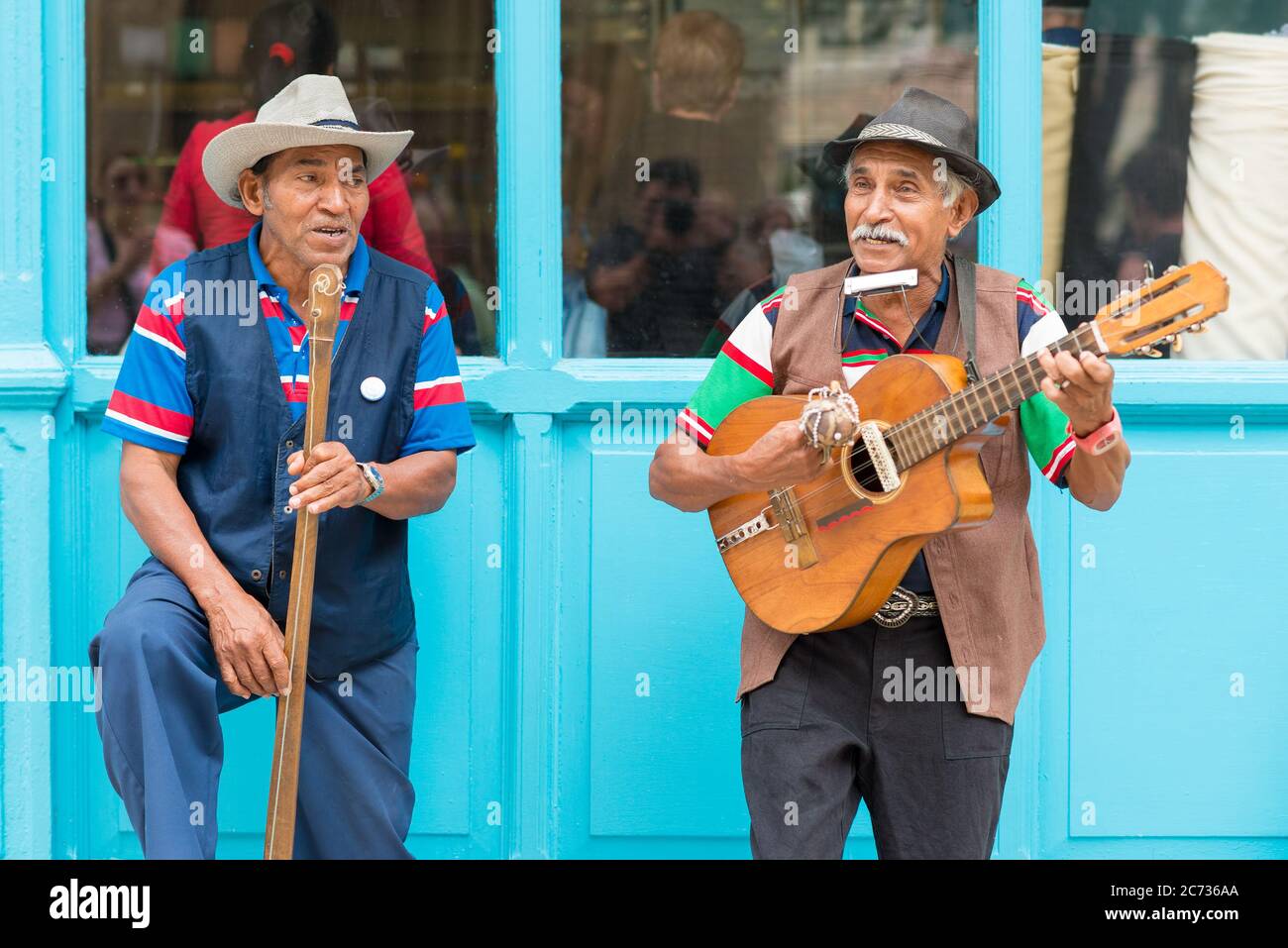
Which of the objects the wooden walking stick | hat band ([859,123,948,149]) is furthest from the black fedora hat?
the wooden walking stick

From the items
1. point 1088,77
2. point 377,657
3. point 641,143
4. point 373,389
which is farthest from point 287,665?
point 1088,77

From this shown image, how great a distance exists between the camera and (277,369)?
11.7 ft

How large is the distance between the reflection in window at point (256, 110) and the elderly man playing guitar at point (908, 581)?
4.33 ft

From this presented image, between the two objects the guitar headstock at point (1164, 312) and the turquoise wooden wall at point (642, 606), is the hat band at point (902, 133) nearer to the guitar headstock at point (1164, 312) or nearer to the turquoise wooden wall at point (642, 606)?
the guitar headstock at point (1164, 312)

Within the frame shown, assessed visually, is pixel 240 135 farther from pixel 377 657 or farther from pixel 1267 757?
pixel 1267 757

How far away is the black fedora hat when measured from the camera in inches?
128

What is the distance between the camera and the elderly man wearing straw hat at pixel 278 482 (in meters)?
3.36

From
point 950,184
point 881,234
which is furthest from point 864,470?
point 950,184

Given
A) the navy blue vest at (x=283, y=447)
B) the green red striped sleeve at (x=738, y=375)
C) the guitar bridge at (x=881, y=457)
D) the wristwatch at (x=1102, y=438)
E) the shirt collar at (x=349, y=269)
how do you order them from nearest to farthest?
1. the wristwatch at (x=1102, y=438)
2. the guitar bridge at (x=881, y=457)
3. the green red striped sleeve at (x=738, y=375)
4. the navy blue vest at (x=283, y=447)
5. the shirt collar at (x=349, y=269)

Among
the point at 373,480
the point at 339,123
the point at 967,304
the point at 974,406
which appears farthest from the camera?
the point at 339,123

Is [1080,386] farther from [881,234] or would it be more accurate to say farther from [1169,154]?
[1169,154]

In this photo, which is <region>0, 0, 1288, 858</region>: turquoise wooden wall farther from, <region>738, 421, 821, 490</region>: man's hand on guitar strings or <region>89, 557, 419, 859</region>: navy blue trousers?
<region>738, 421, 821, 490</region>: man's hand on guitar strings

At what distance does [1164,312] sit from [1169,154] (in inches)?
64.9

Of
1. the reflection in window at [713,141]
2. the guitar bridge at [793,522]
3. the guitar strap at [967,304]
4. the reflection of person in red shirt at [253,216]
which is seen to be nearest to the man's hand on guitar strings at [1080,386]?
the guitar strap at [967,304]
